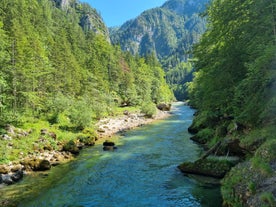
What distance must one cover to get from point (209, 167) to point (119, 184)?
6.69 metres

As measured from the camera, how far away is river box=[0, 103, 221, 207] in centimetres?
1680

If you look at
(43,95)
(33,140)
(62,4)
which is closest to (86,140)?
(33,140)

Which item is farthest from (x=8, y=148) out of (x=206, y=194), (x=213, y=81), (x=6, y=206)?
(x=213, y=81)

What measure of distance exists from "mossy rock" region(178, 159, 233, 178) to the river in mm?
827

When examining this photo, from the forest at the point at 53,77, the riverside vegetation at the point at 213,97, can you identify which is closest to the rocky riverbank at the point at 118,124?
the riverside vegetation at the point at 213,97

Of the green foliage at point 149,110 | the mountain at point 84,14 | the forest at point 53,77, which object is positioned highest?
the mountain at point 84,14

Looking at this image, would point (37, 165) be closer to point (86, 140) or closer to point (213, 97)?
point (86, 140)

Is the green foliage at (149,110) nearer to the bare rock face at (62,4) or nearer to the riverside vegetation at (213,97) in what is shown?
the riverside vegetation at (213,97)

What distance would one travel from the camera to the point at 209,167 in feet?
67.6

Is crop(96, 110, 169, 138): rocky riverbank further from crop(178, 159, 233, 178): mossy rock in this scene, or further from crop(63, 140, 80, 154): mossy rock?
crop(178, 159, 233, 178): mossy rock

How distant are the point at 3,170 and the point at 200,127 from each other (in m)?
26.0

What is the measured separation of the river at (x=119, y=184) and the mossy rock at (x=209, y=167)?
83 centimetres

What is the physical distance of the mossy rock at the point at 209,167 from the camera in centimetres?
1980

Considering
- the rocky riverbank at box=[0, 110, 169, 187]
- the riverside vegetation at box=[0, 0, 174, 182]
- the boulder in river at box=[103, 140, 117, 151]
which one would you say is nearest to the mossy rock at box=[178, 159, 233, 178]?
the boulder in river at box=[103, 140, 117, 151]
